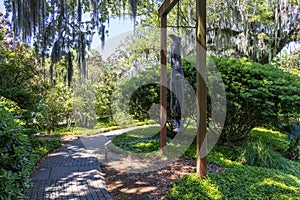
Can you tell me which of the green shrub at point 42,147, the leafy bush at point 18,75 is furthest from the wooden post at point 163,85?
the leafy bush at point 18,75

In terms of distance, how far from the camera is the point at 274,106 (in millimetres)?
4168

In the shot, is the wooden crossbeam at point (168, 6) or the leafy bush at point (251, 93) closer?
the wooden crossbeam at point (168, 6)

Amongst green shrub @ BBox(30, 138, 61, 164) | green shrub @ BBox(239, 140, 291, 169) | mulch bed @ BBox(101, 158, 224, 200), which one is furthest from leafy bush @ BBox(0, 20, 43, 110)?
green shrub @ BBox(239, 140, 291, 169)

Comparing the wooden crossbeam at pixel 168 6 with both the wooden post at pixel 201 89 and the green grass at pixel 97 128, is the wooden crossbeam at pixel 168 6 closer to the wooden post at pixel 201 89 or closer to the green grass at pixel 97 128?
the wooden post at pixel 201 89

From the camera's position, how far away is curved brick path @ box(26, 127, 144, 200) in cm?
277

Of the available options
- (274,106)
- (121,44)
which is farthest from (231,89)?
(121,44)

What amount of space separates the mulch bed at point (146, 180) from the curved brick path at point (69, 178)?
0.16 meters

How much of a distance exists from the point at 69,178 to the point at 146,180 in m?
1.16

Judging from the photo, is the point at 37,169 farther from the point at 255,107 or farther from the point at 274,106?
the point at 274,106

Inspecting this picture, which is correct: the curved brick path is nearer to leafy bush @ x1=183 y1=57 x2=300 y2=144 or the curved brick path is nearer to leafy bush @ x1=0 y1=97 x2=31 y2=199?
leafy bush @ x1=0 y1=97 x2=31 y2=199

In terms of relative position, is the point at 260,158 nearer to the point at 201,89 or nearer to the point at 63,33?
the point at 201,89

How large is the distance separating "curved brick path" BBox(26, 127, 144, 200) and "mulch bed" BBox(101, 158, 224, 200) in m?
0.16

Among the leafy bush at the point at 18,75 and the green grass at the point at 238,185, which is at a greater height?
the leafy bush at the point at 18,75

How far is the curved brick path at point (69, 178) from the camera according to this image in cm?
277
